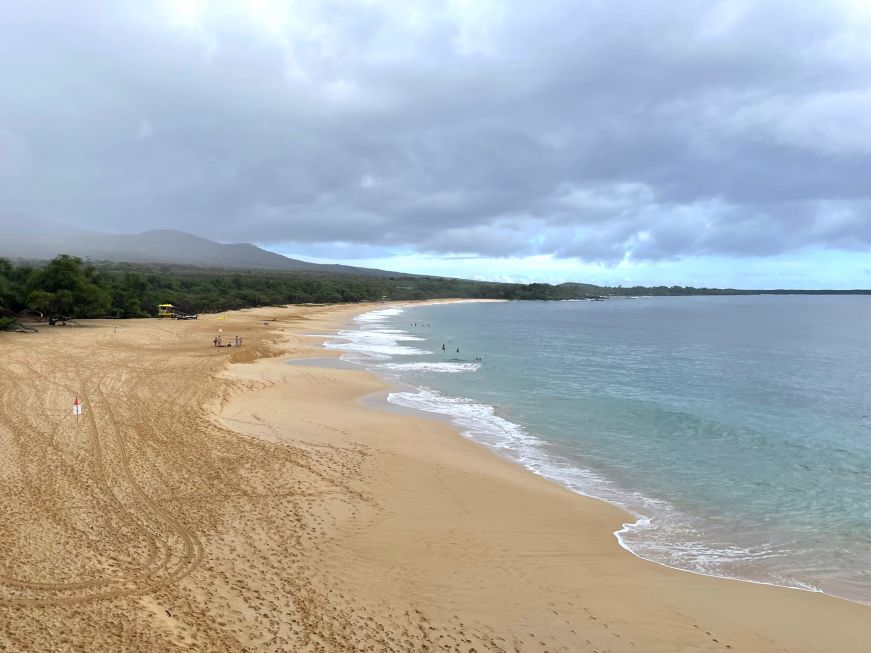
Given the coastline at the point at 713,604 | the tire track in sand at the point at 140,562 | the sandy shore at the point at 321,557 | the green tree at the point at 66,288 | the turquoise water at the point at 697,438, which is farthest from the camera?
the green tree at the point at 66,288

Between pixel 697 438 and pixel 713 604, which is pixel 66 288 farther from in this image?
pixel 713 604

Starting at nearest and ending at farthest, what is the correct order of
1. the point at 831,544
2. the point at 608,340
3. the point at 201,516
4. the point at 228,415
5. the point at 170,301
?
the point at 201,516 < the point at 831,544 < the point at 228,415 < the point at 608,340 < the point at 170,301

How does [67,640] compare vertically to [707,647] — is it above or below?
above

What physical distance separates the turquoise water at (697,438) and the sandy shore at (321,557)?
1.36m

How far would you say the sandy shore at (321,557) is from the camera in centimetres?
641

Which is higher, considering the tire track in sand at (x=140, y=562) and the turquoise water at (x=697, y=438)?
the tire track in sand at (x=140, y=562)

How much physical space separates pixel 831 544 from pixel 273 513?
10610 millimetres

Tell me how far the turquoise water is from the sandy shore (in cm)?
136

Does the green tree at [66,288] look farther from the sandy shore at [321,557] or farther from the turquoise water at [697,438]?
the sandy shore at [321,557]

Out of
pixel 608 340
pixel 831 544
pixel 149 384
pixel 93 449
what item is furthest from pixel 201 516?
pixel 608 340

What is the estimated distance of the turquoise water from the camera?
9945 millimetres

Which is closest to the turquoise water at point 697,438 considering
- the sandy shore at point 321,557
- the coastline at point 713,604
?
the coastline at point 713,604

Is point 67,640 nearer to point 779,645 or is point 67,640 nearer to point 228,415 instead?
point 779,645

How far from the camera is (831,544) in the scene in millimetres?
10102
